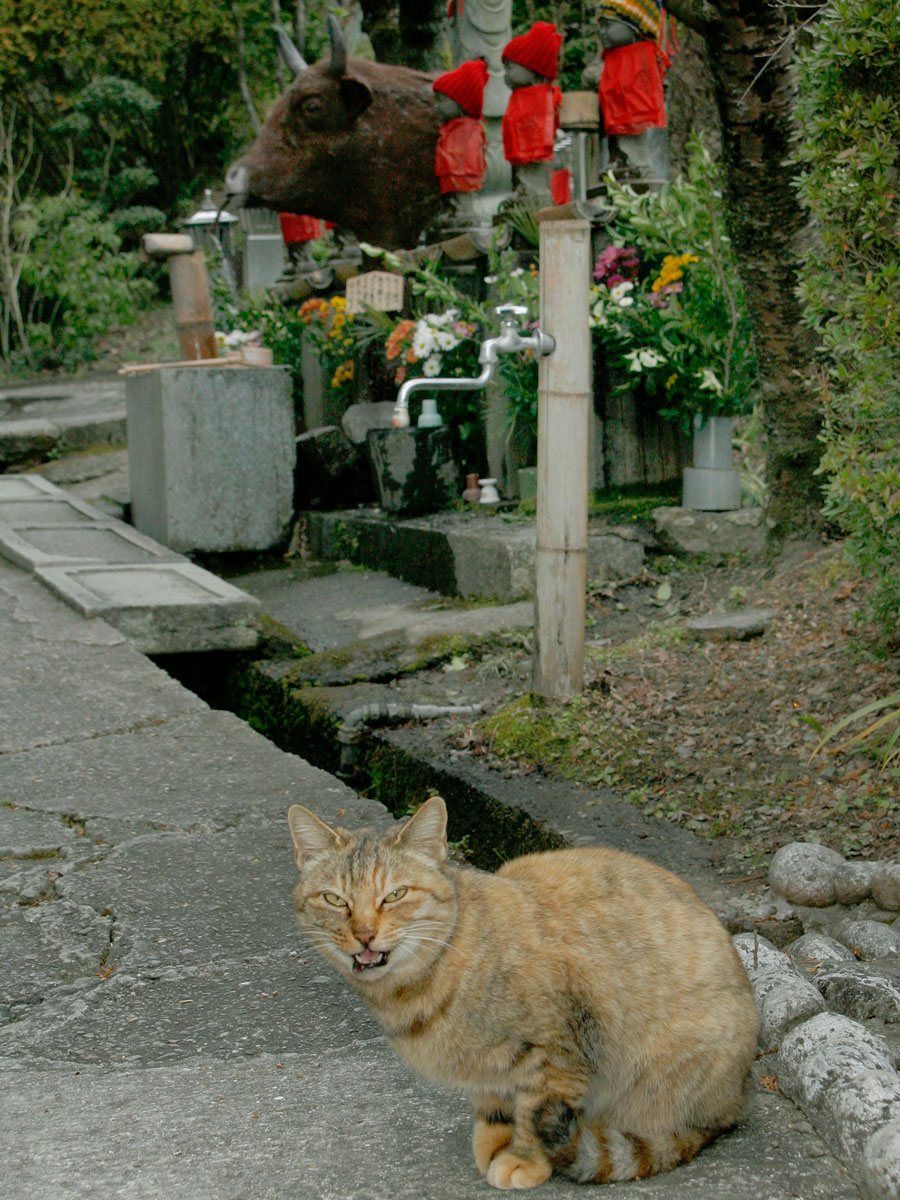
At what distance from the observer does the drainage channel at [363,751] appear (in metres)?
3.99

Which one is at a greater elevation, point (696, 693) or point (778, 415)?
point (778, 415)

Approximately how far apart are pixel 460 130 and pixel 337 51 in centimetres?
126

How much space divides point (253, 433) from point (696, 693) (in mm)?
4203

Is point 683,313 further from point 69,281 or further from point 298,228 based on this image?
point 69,281

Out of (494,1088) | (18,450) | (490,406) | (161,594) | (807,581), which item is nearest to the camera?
(494,1088)

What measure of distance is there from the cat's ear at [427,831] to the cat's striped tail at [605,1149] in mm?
440

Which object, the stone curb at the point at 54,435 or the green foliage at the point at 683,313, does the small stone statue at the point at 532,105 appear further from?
the stone curb at the point at 54,435

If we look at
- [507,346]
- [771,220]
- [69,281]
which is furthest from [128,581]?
[69,281]

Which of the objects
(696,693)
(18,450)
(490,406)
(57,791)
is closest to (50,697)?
(57,791)

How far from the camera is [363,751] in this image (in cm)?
480

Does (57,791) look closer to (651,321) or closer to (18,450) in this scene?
(651,321)

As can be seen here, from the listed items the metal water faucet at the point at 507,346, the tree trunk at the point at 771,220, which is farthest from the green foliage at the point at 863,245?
the metal water faucet at the point at 507,346

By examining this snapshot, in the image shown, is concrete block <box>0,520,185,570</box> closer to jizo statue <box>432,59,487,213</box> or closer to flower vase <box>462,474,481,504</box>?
flower vase <box>462,474,481,504</box>

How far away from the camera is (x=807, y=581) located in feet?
17.4
